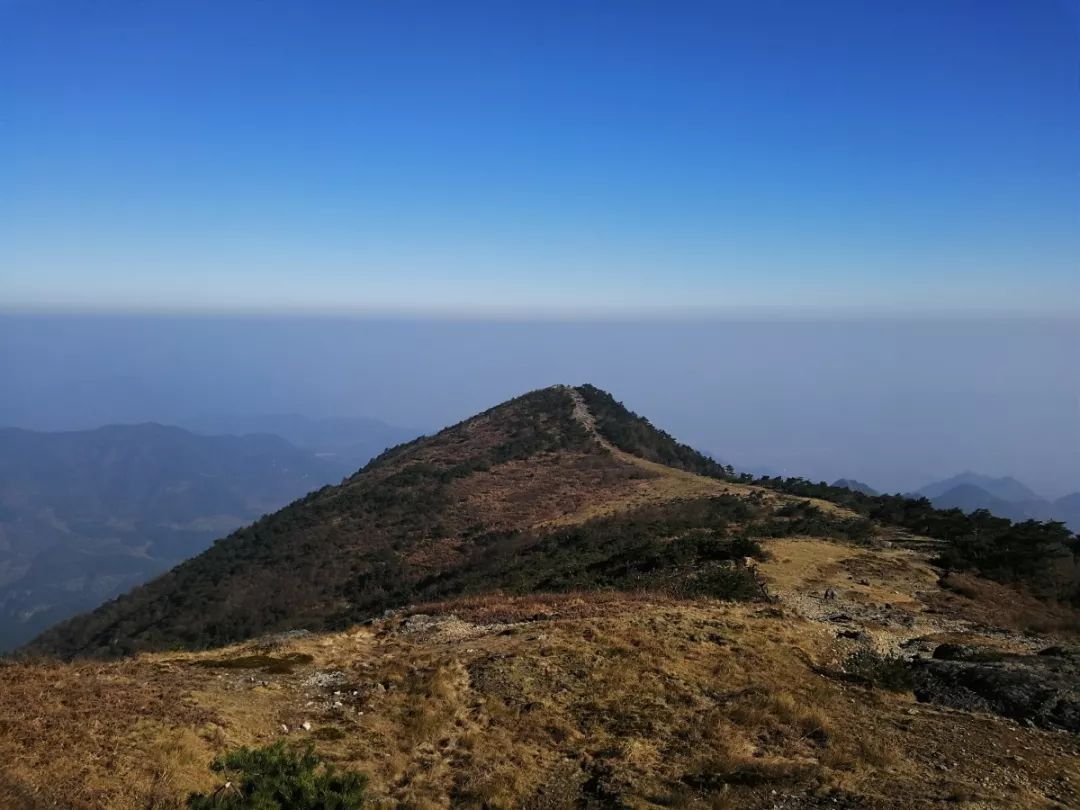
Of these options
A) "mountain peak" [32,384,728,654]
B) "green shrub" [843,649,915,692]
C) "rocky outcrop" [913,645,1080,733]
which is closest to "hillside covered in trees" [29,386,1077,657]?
"mountain peak" [32,384,728,654]

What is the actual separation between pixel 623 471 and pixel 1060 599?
29.2 meters

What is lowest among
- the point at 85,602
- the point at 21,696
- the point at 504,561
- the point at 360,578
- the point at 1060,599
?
the point at 85,602

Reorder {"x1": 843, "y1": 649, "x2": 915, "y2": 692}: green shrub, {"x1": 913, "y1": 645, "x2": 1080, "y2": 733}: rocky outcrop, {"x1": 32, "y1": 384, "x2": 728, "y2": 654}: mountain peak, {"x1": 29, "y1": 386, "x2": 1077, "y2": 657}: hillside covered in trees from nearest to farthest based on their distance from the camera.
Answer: {"x1": 913, "y1": 645, "x2": 1080, "y2": 733}: rocky outcrop → {"x1": 843, "y1": 649, "x2": 915, "y2": 692}: green shrub → {"x1": 29, "y1": 386, "x2": 1077, "y2": 657}: hillside covered in trees → {"x1": 32, "y1": 384, "x2": 728, "y2": 654}: mountain peak

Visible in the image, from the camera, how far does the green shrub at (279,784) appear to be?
7492 mm

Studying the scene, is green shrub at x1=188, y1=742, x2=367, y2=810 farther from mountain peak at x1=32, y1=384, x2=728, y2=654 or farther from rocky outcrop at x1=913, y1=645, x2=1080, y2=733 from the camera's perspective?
mountain peak at x1=32, y1=384, x2=728, y2=654

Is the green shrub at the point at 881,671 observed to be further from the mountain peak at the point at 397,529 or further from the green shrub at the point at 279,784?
the mountain peak at the point at 397,529

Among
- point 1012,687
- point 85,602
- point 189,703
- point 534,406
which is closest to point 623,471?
point 534,406

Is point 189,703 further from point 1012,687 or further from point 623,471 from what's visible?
point 623,471

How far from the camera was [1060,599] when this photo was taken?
20453 mm

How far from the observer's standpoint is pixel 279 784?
7.82 metres

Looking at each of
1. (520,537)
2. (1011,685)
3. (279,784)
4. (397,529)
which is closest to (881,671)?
(1011,685)

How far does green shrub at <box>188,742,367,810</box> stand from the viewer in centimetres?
749

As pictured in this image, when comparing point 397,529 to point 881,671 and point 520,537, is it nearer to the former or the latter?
point 520,537

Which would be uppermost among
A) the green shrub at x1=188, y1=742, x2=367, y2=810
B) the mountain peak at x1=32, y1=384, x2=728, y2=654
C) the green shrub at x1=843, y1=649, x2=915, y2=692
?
the green shrub at x1=188, y1=742, x2=367, y2=810
